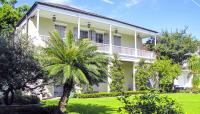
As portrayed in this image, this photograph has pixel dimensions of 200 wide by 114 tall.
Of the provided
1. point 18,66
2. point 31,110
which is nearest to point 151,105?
point 18,66

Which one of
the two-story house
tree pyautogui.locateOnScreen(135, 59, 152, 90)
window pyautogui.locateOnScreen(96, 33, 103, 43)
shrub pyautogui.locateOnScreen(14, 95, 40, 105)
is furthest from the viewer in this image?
window pyautogui.locateOnScreen(96, 33, 103, 43)

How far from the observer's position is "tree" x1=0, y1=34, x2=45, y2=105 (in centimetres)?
1309

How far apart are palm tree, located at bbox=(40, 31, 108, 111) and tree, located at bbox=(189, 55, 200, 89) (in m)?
24.9

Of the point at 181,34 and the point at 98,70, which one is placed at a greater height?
the point at 181,34

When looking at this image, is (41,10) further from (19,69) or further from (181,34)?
(181,34)

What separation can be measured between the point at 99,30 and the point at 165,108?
26.0m

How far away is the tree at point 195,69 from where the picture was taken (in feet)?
124

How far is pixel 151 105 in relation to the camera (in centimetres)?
727

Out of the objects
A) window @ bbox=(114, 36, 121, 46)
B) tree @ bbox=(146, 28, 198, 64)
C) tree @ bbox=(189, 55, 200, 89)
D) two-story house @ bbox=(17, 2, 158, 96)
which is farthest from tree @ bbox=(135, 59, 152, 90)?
tree @ bbox=(189, 55, 200, 89)

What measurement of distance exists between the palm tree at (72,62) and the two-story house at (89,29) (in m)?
9.03

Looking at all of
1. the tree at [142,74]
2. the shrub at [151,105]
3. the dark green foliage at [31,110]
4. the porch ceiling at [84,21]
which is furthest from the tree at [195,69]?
the shrub at [151,105]

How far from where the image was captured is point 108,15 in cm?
3133

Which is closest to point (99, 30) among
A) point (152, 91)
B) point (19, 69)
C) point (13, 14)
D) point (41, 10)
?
point (41, 10)

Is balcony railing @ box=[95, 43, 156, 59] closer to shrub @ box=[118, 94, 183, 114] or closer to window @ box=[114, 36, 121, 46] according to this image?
window @ box=[114, 36, 121, 46]
